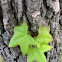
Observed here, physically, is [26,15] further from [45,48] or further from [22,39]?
[45,48]

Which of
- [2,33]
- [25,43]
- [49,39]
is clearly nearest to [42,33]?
[49,39]

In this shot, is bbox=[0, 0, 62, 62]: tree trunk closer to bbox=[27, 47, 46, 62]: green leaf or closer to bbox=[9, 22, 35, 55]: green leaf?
bbox=[9, 22, 35, 55]: green leaf

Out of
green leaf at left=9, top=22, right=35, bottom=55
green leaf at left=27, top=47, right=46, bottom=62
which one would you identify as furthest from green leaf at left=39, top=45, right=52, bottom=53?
green leaf at left=9, top=22, right=35, bottom=55

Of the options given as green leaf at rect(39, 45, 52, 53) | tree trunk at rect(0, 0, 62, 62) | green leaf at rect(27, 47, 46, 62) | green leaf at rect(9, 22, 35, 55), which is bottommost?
green leaf at rect(27, 47, 46, 62)

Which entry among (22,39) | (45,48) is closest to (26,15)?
(22,39)

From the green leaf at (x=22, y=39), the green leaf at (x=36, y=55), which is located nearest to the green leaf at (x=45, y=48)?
the green leaf at (x=36, y=55)

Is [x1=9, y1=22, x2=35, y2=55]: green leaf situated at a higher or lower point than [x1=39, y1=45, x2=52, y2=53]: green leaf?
higher

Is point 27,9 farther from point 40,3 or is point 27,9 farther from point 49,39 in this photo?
point 49,39

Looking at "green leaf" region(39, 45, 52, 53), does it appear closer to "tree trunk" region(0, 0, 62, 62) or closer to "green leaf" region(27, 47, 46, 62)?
"green leaf" region(27, 47, 46, 62)
